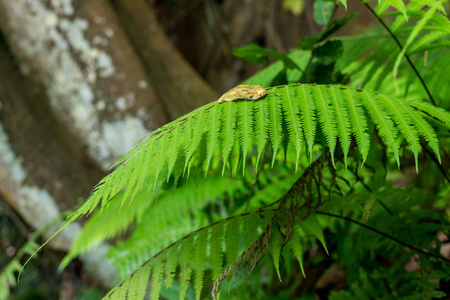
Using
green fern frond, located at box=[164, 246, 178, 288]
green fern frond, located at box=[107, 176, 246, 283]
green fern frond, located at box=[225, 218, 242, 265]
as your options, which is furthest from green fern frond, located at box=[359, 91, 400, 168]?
green fern frond, located at box=[107, 176, 246, 283]

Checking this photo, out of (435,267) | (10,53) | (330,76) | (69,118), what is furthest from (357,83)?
(10,53)

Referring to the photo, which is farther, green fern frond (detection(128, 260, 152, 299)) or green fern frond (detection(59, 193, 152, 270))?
green fern frond (detection(59, 193, 152, 270))

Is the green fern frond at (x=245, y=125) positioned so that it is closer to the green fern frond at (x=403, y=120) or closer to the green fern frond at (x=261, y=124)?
the green fern frond at (x=261, y=124)

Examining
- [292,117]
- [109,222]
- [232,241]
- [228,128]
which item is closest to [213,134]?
[228,128]

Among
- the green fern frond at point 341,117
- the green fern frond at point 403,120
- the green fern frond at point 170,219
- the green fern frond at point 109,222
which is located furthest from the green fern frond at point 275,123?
the green fern frond at point 109,222

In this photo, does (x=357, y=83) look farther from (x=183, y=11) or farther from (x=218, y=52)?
(x=183, y=11)

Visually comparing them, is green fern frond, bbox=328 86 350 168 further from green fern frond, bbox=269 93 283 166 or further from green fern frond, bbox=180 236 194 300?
green fern frond, bbox=180 236 194 300

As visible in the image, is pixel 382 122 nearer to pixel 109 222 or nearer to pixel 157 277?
pixel 157 277
